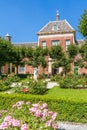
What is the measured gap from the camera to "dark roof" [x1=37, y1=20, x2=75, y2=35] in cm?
4482

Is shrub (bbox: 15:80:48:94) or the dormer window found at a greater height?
the dormer window

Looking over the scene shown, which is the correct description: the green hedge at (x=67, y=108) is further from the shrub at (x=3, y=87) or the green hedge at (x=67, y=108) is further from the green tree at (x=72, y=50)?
the green tree at (x=72, y=50)

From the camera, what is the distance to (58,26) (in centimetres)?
Answer: 4597

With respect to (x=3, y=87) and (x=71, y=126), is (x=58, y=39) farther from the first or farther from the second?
(x=71, y=126)

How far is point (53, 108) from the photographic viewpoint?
37.1ft

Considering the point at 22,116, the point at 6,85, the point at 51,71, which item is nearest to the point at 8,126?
the point at 22,116

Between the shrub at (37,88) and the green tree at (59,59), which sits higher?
the green tree at (59,59)

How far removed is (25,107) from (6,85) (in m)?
15.5

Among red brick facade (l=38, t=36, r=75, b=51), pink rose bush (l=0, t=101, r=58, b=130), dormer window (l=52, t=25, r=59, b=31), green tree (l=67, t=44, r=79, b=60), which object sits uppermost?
dormer window (l=52, t=25, r=59, b=31)

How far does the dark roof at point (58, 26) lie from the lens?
147ft

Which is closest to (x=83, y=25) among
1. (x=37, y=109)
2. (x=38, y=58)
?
(x=38, y=58)

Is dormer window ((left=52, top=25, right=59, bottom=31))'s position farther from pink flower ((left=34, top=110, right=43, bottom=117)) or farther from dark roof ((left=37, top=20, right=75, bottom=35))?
pink flower ((left=34, top=110, right=43, bottom=117))

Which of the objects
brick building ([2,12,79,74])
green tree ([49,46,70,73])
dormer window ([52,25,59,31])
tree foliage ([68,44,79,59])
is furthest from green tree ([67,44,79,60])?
dormer window ([52,25,59,31])

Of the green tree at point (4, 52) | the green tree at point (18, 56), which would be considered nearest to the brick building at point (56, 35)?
the green tree at point (18, 56)
